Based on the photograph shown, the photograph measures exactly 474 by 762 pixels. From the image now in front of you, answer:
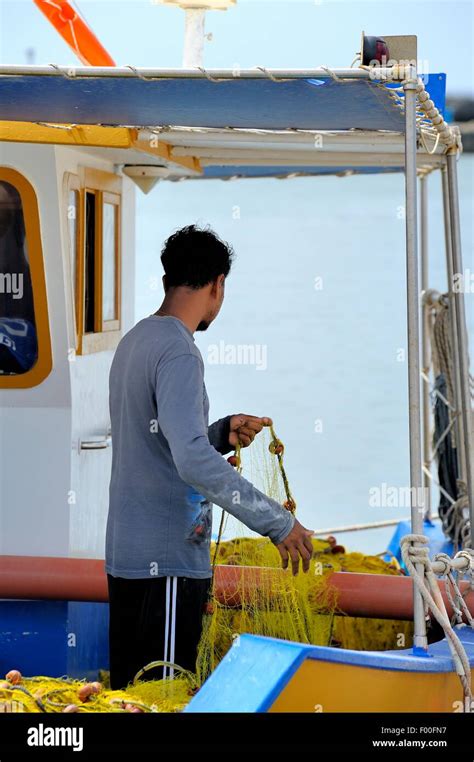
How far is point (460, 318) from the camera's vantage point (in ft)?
17.4

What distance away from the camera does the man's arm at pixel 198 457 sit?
3.83 meters

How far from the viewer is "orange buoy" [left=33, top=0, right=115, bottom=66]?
A: 6551mm

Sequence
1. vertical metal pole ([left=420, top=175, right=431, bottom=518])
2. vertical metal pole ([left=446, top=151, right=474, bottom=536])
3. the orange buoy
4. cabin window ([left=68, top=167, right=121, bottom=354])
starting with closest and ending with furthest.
→ vertical metal pole ([left=446, top=151, right=474, bottom=536]), cabin window ([left=68, top=167, right=121, bottom=354]), the orange buoy, vertical metal pole ([left=420, top=175, right=431, bottom=518])

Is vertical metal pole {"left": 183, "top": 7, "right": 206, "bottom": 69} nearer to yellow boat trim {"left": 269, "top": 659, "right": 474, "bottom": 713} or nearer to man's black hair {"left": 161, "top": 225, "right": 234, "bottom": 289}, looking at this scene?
man's black hair {"left": 161, "top": 225, "right": 234, "bottom": 289}

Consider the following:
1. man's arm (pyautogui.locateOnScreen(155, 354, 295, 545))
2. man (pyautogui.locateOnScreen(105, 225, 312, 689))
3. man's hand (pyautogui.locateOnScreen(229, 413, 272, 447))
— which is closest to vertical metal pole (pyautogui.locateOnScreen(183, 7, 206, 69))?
man (pyautogui.locateOnScreen(105, 225, 312, 689))

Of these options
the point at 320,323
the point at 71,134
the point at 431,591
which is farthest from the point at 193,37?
the point at 320,323

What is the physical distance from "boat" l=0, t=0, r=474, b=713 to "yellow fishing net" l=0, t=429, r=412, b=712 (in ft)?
0.59

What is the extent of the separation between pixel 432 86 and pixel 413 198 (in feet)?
1.68

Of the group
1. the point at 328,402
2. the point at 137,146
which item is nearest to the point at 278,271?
the point at 328,402

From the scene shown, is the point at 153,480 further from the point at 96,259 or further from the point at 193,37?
the point at 193,37
